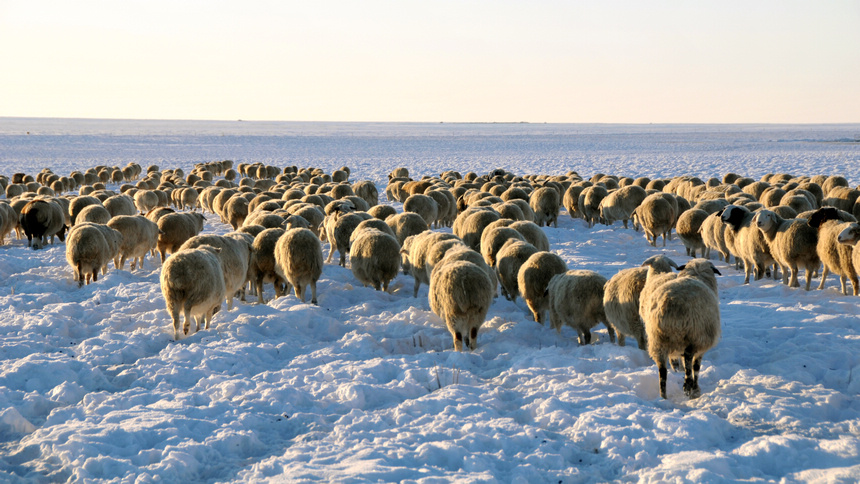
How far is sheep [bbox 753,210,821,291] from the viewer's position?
995 cm

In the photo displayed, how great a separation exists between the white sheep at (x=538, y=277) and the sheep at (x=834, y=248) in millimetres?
4442

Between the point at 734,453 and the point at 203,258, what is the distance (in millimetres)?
6700

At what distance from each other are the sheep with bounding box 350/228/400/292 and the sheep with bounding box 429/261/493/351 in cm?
271

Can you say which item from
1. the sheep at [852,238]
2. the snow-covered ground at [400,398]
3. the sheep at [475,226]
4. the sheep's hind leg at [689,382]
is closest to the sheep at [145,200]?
the snow-covered ground at [400,398]

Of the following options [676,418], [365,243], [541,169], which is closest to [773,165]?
[541,169]

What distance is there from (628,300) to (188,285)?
18.3ft

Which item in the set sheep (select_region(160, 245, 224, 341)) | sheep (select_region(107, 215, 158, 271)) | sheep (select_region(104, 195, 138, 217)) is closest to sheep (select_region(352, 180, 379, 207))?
sheep (select_region(104, 195, 138, 217))

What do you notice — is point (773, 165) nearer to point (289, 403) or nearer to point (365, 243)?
point (365, 243)

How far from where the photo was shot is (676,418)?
5.18 m

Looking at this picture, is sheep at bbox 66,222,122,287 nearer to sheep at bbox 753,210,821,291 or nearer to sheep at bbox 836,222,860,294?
sheep at bbox 753,210,821,291

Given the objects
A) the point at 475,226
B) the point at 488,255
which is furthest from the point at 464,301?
the point at 475,226

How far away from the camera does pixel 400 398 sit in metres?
6.04

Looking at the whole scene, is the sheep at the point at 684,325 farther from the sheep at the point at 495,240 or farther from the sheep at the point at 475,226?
the sheep at the point at 475,226

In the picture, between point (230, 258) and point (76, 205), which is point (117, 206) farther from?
point (230, 258)
